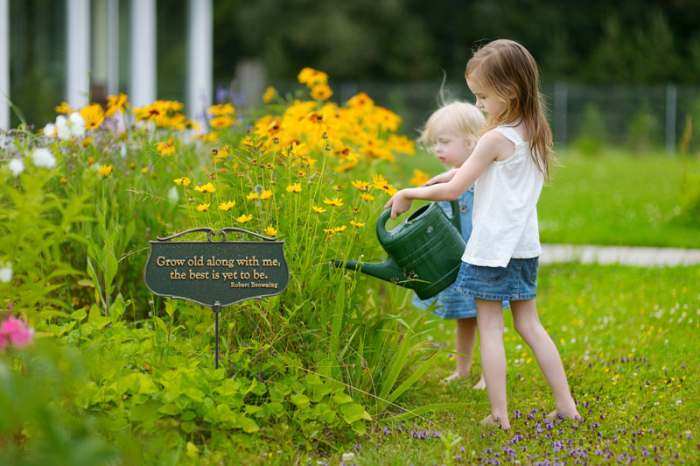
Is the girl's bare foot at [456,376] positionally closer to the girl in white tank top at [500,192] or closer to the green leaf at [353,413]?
the girl in white tank top at [500,192]

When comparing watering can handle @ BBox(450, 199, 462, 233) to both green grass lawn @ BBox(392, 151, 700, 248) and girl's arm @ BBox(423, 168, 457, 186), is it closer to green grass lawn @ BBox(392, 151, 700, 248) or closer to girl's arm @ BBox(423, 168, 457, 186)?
girl's arm @ BBox(423, 168, 457, 186)

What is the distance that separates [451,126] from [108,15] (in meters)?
6.38

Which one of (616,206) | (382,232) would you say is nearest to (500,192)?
(382,232)

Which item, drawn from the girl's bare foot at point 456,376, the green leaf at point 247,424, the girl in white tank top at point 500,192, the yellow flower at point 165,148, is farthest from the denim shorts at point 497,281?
the yellow flower at point 165,148

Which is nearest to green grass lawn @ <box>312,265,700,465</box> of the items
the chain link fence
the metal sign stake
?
the metal sign stake

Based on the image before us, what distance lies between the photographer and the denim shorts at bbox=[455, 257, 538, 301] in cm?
337

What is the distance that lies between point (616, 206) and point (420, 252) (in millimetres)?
7043

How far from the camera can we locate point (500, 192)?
131 inches

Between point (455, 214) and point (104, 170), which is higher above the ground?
point (104, 170)

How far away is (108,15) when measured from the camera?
9461 millimetres

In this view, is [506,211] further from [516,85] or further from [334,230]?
[334,230]

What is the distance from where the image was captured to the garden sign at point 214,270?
319 cm

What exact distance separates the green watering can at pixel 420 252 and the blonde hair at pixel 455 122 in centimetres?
64

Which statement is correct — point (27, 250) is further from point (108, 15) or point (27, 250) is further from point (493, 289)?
point (108, 15)
